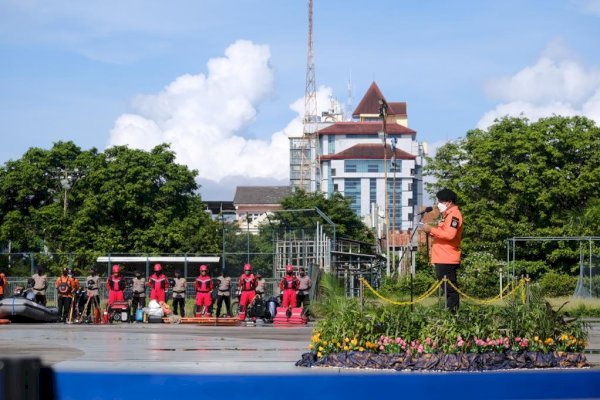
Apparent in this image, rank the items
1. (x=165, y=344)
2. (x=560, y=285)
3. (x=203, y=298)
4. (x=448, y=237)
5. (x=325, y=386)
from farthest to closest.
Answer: (x=560, y=285) → (x=203, y=298) → (x=165, y=344) → (x=448, y=237) → (x=325, y=386)

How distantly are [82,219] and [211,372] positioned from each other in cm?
7320

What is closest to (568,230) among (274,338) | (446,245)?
(274,338)

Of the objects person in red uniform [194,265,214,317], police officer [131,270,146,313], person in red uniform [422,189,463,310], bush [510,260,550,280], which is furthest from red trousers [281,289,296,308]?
bush [510,260,550,280]

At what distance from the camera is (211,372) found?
3.37 metres

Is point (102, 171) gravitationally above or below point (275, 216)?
above

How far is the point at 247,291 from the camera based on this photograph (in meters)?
30.8

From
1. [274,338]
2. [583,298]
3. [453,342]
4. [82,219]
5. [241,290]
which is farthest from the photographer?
[82,219]

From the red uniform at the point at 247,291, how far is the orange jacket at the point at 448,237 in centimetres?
1682

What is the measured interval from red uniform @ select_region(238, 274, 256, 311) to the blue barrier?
89.4ft

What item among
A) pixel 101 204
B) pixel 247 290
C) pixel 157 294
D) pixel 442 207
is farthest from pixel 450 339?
pixel 101 204

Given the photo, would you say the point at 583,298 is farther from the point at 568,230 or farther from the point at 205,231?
the point at 205,231

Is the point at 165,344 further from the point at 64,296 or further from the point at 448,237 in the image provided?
the point at 64,296

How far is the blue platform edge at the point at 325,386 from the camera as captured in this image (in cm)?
337

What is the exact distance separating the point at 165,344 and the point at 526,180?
51303 mm
